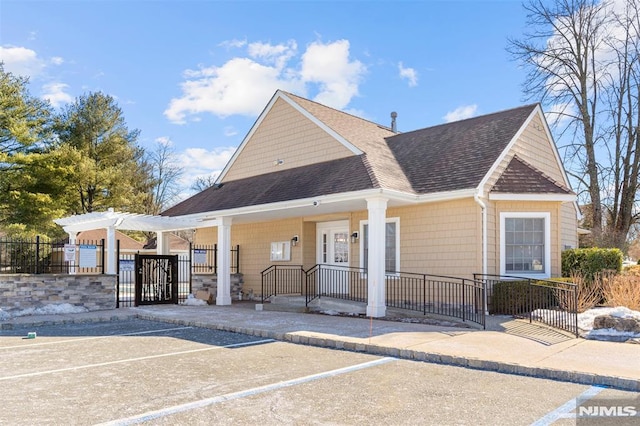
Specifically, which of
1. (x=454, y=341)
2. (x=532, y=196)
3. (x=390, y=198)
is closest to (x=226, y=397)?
(x=454, y=341)

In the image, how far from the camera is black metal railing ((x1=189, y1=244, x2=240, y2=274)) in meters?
17.1

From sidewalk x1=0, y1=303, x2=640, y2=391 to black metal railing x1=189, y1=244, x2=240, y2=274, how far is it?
12.4ft

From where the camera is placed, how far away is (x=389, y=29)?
16.3 meters

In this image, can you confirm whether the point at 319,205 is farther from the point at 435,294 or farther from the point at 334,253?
the point at 435,294

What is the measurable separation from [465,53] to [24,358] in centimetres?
1552

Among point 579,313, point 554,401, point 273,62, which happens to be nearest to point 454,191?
point 579,313

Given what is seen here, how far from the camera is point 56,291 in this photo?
14.0 meters

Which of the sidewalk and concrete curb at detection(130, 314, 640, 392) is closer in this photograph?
concrete curb at detection(130, 314, 640, 392)

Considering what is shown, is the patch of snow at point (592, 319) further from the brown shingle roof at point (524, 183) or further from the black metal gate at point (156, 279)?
the black metal gate at point (156, 279)

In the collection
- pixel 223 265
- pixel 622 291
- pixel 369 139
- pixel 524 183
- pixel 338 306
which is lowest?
pixel 338 306

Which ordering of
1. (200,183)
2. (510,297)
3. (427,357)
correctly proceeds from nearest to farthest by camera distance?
(427,357)
(510,297)
(200,183)

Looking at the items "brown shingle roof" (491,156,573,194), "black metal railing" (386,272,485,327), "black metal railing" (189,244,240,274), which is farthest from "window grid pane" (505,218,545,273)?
"black metal railing" (189,244,240,274)
